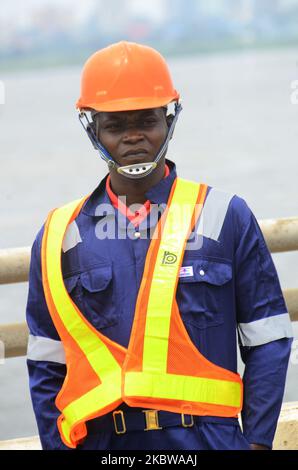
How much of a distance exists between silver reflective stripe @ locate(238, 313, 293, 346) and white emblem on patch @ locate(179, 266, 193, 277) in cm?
22

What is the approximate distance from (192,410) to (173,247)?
0.45 metres

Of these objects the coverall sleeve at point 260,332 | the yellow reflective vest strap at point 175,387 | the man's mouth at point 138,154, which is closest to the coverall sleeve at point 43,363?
the yellow reflective vest strap at point 175,387

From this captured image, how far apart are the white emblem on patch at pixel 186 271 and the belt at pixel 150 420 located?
37 cm

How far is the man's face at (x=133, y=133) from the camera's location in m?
3.46

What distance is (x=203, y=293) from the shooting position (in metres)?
3.41

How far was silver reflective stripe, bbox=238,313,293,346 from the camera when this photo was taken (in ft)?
11.2

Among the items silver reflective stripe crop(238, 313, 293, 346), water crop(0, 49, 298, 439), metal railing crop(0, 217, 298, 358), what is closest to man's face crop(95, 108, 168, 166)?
silver reflective stripe crop(238, 313, 293, 346)

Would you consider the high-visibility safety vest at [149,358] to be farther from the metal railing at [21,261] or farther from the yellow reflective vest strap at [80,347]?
the metal railing at [21,261]

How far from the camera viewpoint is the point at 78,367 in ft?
11.4

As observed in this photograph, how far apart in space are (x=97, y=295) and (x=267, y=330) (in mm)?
474

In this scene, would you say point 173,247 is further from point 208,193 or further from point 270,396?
point 270,396

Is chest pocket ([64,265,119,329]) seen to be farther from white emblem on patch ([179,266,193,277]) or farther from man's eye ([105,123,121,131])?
man's eye ([105,123,121,131])

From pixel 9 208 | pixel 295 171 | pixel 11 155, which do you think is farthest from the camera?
pixel 11 155
